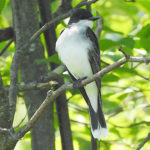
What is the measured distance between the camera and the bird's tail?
3.29m

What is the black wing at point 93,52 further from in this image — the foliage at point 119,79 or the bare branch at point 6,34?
the bare branch at point 6,34

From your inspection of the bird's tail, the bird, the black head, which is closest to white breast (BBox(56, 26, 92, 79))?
the bird

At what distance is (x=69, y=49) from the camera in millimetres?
3578

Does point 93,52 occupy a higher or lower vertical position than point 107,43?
lower

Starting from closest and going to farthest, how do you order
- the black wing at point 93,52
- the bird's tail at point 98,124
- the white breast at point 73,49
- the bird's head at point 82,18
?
the bird's tail at point 98,124 < the black wing at point 93,52 < the white breast at point 73,49 < the bird's head at point 82,18

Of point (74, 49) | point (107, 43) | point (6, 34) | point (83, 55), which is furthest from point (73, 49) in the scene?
point (107, 43)

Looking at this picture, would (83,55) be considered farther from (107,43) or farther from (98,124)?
(107,43)

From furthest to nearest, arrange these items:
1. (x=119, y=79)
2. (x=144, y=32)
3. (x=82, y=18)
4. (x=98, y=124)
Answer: (x=82, y=18)
(x=98, y=124)
(x=119, y=79)
(x=144, y=32)

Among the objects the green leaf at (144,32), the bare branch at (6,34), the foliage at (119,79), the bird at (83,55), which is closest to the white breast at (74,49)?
the bird at (83,55)

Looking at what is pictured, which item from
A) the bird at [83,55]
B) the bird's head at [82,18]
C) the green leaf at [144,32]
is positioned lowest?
the bird at [83,55]

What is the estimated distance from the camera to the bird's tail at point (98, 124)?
329 cm

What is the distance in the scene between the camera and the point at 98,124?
3.46 m

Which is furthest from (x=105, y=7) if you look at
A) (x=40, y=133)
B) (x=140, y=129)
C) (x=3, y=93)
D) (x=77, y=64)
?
(x=3, y=93)

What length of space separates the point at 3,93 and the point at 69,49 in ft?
4.05
